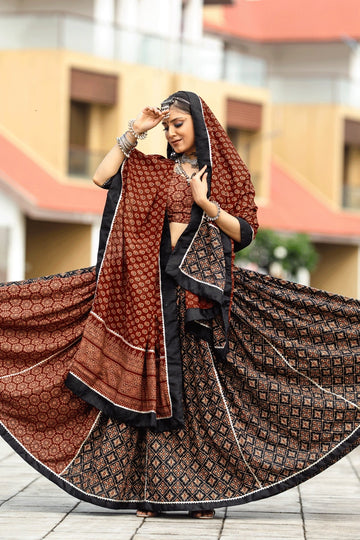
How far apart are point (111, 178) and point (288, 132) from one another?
24.7 metres

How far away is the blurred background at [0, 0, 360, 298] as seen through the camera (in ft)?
70.3

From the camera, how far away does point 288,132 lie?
30.3 meters

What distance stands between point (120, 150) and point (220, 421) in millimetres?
1332

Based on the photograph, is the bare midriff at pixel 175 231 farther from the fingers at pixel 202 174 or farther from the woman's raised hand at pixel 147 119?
the woman's raised hand at pixel 147 119

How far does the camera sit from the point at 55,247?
21.7 metres

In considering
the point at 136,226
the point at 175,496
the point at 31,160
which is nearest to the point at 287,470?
A: the point at 175,496

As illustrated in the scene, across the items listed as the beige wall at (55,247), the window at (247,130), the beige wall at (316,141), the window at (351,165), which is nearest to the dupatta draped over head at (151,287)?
the beige wall at (55,247)

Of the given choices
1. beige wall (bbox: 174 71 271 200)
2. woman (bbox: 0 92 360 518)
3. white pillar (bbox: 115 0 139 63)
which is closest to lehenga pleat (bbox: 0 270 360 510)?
woman (bbox: 0 92 360 518)

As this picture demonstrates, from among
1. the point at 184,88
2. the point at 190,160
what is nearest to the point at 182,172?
the point at 190,160

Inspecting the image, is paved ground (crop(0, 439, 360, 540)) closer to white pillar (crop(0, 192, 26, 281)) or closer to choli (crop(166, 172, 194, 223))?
choli (crop(166, 172, 194, 223))

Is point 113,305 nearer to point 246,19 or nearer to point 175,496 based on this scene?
point 175,496

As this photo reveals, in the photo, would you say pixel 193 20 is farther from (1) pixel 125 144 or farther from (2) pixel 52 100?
(1) pixel 125 144

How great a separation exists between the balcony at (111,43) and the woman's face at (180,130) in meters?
15.9

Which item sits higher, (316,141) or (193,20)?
(193,20)
